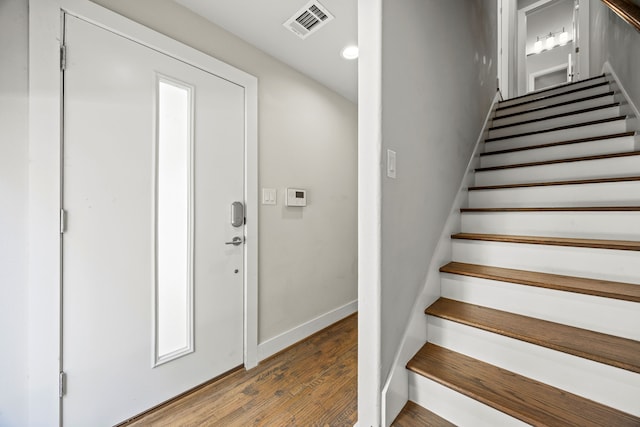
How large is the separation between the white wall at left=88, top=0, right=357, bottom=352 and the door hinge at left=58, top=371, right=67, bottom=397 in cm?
109

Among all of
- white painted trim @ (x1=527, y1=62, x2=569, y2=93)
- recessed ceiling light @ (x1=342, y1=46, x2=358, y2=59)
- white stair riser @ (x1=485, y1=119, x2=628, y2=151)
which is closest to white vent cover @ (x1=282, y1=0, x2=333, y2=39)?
recessed ceiling light @ (x1=342, y1=46, x2=358, y2=59)

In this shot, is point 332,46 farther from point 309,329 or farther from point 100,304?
point 309,329

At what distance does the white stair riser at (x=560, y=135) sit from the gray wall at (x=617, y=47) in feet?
0.53

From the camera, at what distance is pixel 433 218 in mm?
1476

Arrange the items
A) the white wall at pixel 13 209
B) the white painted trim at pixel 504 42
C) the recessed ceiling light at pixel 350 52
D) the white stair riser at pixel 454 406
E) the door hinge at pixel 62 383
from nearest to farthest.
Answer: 1. the white stair riser at pixel 454 406
2. the white wall at pixel 13 209
3. the door hinge at pixel 62 383
4. the recessed ceiling light at pixel 350 52
5. the white painted trim at pixel 504 42

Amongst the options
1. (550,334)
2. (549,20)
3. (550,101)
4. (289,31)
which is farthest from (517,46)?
(550,334)

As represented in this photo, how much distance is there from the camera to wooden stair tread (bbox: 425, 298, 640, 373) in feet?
2.89

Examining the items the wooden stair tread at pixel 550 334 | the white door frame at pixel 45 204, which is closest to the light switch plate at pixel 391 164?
the wooden stair tread at pixel 550 334

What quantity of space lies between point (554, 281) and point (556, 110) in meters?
2.12

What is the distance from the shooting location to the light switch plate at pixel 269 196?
6.61ft

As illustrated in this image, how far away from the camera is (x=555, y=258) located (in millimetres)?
1280

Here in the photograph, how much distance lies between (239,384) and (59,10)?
2.28 m

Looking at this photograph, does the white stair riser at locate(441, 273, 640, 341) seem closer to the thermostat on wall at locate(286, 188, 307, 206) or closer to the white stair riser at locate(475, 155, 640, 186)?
the white stair riser at locate(475, 155, 640, 186)

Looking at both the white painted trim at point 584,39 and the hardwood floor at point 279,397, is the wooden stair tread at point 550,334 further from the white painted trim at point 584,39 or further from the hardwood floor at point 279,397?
the white painted trim at point 584,39
